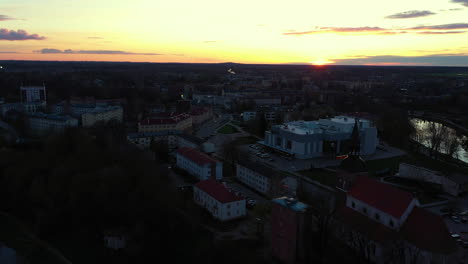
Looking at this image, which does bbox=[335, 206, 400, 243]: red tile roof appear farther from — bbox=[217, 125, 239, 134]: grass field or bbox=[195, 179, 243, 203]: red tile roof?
bbox=[217, 125, 239, 134]: grass field

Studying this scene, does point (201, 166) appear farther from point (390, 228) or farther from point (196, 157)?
point (390, 228)

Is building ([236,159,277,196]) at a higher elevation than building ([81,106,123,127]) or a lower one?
lower

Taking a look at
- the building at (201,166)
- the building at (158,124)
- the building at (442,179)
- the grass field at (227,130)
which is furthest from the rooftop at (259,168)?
the grass field at (227,130)

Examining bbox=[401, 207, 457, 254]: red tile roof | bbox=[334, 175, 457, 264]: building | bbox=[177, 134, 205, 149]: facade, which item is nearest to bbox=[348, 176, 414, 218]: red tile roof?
bbox=[334, 175, 457, 264]: building

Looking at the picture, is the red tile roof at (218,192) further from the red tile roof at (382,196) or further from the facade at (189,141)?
the facade at (189,141)

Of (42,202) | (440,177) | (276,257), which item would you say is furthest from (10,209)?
(440,177)

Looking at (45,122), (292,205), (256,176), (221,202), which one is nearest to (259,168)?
(256,176)

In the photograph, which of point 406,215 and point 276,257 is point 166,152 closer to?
point 276,257
